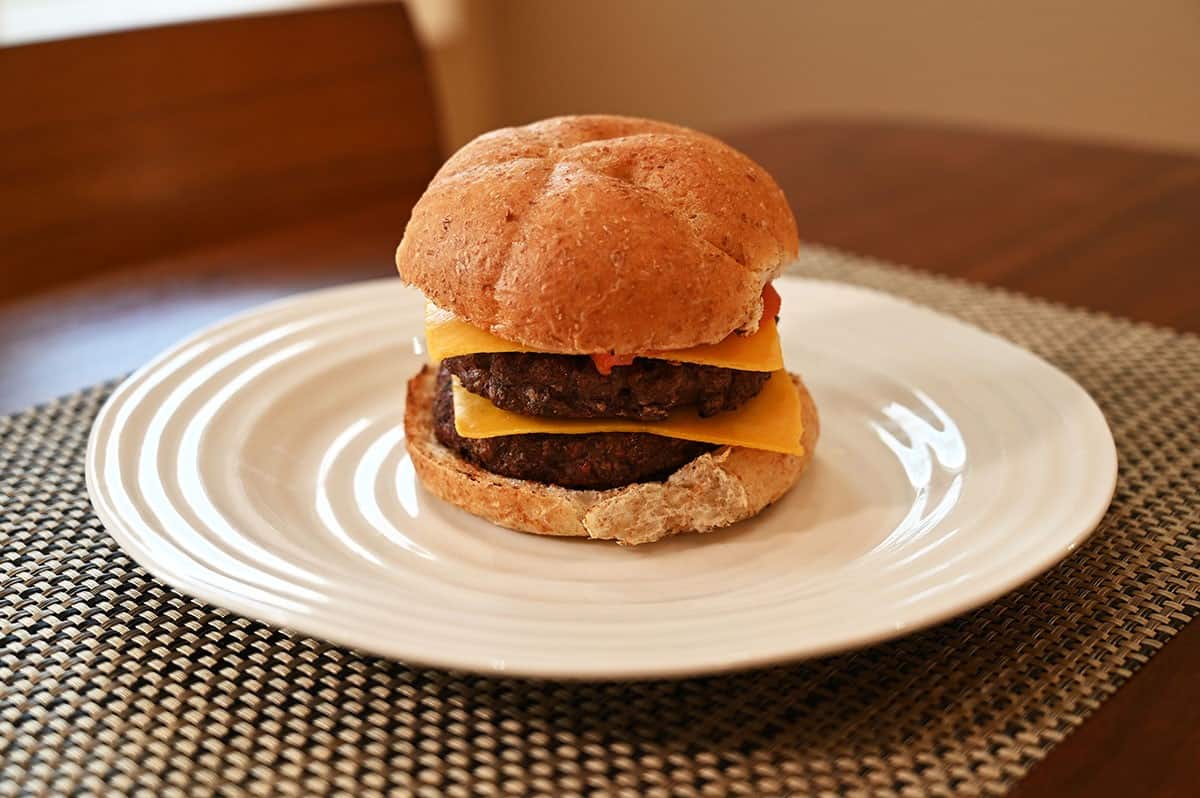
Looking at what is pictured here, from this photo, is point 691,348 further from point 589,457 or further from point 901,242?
point 901,242

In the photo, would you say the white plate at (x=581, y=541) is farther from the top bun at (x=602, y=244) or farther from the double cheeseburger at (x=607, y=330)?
the top bun at (x=602, y=244)

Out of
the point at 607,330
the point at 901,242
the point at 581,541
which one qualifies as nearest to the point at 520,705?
the point at 581,541

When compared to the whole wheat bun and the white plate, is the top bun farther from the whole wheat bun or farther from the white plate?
the white plate

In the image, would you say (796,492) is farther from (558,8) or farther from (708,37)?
(558,8)

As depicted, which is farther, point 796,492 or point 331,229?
point 331,229

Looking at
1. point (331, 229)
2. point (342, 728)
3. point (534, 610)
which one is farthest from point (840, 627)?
point (331, 229)

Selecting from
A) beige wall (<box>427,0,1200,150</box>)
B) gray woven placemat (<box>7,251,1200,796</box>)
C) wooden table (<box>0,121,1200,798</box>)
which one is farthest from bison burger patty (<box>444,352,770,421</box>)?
beige wall (<box>427,0,1200,150</box>)

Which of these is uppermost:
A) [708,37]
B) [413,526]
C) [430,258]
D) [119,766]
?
[430,258]
